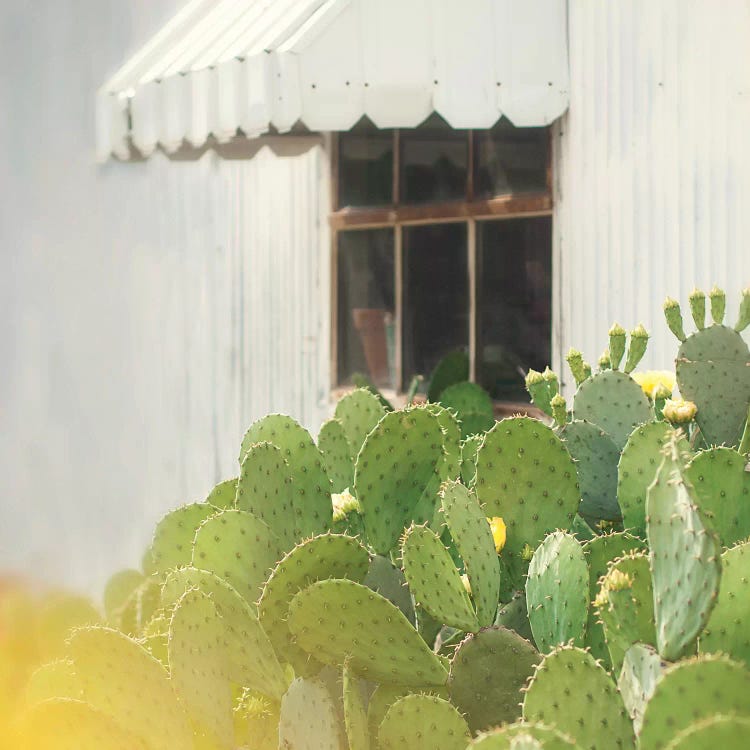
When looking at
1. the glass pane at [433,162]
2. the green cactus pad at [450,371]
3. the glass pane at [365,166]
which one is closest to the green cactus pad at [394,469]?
the green cactus pad at [450,371]

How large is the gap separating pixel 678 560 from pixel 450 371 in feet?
10.4

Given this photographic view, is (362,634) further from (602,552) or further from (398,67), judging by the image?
(398,67)

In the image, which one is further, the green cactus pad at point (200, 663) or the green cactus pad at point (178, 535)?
the green cactus pad at point (178, 535)

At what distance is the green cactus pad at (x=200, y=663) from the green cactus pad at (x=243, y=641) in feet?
0.05

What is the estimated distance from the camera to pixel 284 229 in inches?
202

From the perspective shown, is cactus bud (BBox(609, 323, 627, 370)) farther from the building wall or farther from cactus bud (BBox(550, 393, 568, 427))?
the building wall

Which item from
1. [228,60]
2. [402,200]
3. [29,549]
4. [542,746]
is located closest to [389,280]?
[402,200]

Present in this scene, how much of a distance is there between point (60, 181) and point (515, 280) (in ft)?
15.6

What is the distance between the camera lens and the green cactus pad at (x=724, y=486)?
1.46 meters

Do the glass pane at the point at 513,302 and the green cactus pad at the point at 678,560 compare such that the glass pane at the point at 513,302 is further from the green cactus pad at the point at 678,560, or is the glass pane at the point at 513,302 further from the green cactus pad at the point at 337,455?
the green cactus pad at the point at 678,560

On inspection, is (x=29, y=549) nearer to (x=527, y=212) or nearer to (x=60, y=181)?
(x=60, y=181)

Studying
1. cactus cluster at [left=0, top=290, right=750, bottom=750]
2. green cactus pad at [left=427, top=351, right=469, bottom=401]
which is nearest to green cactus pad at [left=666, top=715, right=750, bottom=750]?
cactus cluster at [left=0, top=290, right=750, bottom=750]

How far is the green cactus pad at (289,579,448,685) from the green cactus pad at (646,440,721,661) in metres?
0.31

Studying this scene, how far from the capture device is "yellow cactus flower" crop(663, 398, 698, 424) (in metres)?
1.82
